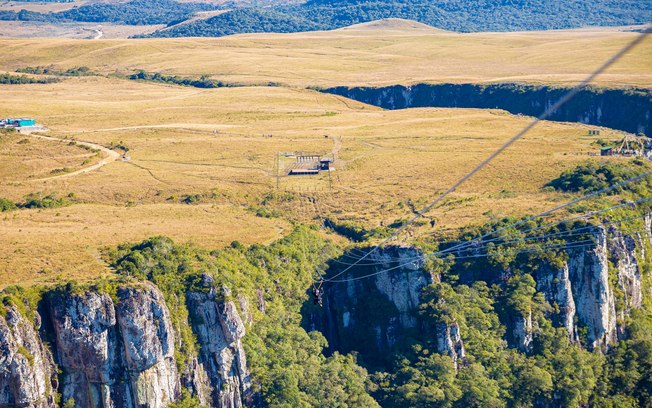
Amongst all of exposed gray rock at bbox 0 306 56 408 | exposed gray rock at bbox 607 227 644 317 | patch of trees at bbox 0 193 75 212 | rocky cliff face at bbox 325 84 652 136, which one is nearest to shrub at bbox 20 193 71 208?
patch of trees at bbox 0 193 75 212

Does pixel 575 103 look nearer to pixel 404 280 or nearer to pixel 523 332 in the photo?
pixel 523 332

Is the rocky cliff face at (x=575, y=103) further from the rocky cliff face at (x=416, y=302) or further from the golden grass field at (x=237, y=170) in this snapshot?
the rocky cliff face at (x=416, y=302)

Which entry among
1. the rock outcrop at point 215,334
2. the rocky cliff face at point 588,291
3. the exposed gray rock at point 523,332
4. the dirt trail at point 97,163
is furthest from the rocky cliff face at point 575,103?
the rock outcrop at point 215,334

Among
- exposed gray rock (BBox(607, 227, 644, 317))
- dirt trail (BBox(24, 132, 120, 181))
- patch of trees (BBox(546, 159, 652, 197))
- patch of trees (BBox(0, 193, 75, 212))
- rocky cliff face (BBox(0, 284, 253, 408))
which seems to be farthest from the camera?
dirt trail (BBox(24, 132, 120, 181))

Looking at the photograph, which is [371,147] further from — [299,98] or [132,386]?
[132,386]

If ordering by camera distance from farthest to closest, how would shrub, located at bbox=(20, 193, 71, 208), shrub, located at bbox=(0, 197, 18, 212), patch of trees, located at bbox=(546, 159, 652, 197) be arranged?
patch of trees, located at bbox=(546, 159, 652, 197) → shrub, located at bbox=(20, 193, 71, 208) → shrub, located at bbox=(0, 197, 18, 212)

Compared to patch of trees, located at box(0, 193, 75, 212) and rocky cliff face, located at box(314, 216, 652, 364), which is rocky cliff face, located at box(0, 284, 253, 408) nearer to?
rocky cliff face, located at box(314, 216, 652, 364)
